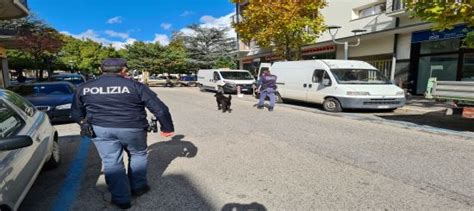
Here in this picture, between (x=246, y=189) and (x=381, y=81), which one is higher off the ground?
(x=381, y=81)

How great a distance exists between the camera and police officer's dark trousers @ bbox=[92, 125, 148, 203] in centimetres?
352

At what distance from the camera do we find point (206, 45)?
39469 millimetres

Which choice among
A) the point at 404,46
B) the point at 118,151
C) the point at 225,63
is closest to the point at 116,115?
the point at 118,151

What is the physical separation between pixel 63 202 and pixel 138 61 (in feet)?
125

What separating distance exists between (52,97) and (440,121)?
10.8 metres

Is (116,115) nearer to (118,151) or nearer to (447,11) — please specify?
(118,151)

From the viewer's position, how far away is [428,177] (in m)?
4.55

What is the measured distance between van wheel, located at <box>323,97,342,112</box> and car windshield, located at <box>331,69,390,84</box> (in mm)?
723

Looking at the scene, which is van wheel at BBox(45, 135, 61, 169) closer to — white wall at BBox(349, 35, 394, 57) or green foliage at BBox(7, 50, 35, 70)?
white wall at BBox(349, 35, 394, 57)

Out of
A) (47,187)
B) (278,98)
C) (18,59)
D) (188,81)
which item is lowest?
(47,187)

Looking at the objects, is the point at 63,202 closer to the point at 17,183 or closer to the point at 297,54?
the point at 17,183

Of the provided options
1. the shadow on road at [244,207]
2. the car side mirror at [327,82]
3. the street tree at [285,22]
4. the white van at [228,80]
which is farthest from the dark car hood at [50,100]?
the white van at [228,80]

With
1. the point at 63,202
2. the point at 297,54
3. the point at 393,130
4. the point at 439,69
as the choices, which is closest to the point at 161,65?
the point at 297,54

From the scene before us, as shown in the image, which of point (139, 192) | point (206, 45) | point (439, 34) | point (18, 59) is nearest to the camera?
point (139, 192)
